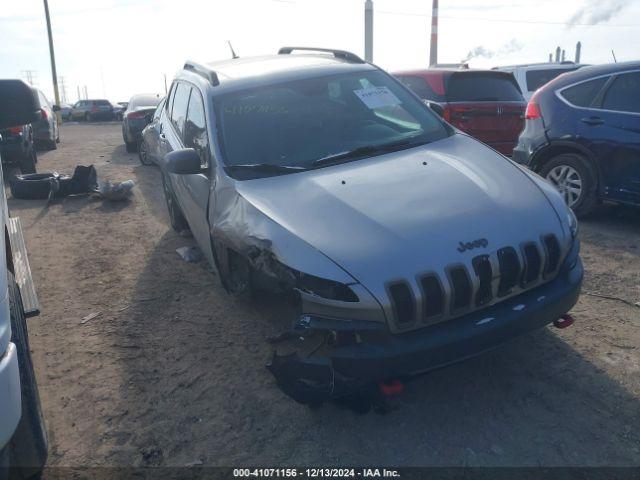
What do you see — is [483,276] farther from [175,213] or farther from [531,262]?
[175,213]

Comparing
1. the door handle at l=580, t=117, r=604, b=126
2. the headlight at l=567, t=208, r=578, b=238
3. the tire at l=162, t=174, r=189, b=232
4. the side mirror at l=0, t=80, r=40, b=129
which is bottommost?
the tire at l=162, t=174, r=189, b=232

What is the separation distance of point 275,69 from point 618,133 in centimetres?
340

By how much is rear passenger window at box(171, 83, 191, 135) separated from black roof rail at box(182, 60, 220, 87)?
16cm

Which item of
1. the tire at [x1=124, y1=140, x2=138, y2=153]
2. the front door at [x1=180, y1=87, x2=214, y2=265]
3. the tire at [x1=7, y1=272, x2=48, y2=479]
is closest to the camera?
the tire at [x1=7, y1=272, x2=48, y2=479]

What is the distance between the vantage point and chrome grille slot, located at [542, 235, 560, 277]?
299 cm

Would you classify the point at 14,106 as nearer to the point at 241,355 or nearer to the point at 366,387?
the point at 241,355

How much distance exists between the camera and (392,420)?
301 centimetres

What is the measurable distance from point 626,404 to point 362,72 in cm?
297

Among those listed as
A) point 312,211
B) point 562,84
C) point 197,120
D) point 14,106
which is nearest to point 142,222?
point 197,120

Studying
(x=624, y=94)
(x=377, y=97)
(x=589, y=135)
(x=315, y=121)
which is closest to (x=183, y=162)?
(x=315, y=121)

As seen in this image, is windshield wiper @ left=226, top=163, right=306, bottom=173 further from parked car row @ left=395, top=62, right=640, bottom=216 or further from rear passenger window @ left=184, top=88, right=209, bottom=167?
parked car row @ left=395, top=62, right=640, bottom=216

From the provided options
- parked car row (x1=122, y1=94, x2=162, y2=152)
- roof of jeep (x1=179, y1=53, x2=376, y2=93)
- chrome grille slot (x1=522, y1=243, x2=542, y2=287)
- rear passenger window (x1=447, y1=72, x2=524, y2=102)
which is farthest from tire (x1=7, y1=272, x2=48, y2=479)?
parked car row (x1=122, y1=94, x2=162, y2=152)

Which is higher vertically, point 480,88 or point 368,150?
point 480,88

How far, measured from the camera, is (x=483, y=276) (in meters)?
2.76
